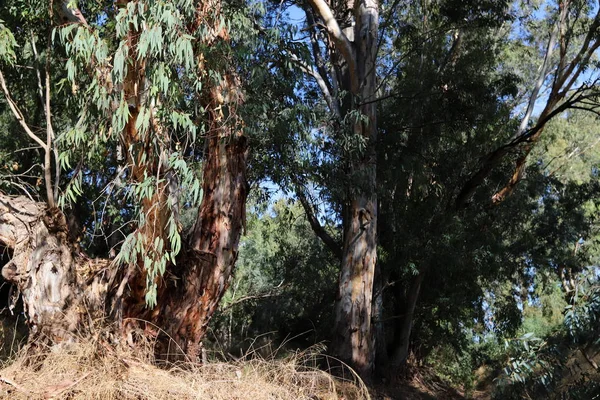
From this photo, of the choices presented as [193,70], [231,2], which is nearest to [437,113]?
[231,2]

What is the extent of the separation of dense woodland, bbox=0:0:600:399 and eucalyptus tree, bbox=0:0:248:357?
0.03 meters

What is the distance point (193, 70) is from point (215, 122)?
753 mm

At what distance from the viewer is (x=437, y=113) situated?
14.8m

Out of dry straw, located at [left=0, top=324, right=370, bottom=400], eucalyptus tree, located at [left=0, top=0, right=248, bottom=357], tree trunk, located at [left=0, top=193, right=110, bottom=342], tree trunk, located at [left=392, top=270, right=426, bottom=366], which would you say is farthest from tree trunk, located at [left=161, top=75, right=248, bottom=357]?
tree trunk, located at [left=392, top=270, right=426, bottom=366]

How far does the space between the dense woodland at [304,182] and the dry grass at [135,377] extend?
0.42m

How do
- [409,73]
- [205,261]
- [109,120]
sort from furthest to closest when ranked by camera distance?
[409,73] < [205,261] < [109,120]

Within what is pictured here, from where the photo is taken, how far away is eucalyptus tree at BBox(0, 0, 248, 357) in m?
7.30

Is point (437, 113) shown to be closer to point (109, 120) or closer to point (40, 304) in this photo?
point (109, 120)

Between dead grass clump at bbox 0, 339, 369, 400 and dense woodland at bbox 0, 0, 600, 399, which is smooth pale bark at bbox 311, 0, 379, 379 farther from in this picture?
dead grass clump at bbox 0, 339, 369, 400

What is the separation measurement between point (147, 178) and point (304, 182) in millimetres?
4272

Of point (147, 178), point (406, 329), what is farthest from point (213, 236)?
point (406, 329)

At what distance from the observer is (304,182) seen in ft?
37.0

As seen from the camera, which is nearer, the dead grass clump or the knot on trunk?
the dead grass clump

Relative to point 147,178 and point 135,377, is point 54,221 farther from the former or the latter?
point 135,377
